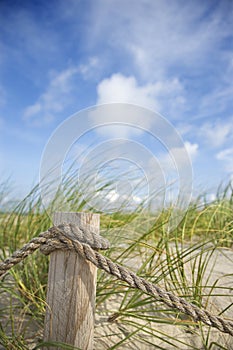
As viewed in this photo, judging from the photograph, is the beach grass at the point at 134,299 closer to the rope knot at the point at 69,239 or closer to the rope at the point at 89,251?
the rope at the point at 89,251

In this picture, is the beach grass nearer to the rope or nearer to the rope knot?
the rope

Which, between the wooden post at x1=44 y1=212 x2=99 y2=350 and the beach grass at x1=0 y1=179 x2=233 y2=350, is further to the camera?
the beach grass at x1=0 y1=179 x2=233 y2=350

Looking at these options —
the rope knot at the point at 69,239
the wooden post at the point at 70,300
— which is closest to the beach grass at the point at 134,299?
the wooden post at the point at 70,300

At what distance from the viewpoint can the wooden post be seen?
5.10 ft

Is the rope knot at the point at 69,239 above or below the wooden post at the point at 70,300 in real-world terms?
above

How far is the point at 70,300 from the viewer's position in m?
1.55

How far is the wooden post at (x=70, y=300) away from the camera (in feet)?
5.10

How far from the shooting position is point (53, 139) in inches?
89.1

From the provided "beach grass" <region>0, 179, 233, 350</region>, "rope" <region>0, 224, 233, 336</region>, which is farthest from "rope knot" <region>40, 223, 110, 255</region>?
"beach grass" <region>0, 179, 233, 350</region>

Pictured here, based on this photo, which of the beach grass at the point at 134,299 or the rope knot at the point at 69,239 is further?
the beach grass at the point at 134,299

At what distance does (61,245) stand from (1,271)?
1.22 feet

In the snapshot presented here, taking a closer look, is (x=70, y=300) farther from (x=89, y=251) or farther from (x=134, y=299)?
(x=134, y=299)

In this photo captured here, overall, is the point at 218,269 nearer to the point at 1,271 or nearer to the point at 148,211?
the point at 148,211

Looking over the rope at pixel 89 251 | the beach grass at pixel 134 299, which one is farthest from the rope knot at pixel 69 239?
the beach grass at pixel 134 299
